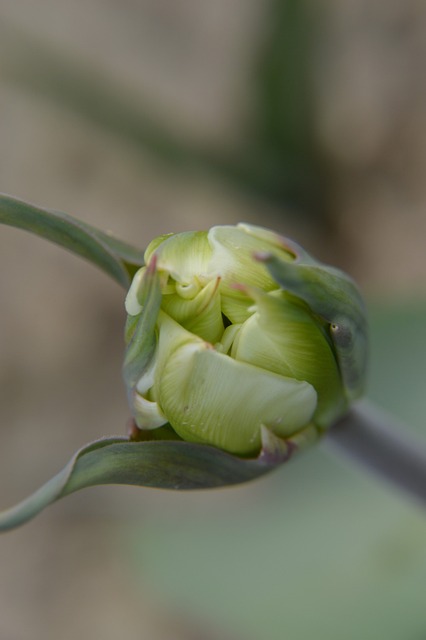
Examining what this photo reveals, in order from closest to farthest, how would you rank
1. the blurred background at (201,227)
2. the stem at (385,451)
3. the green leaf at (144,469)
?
the green leaf at (144,469), the stem at (385,451), the blurred background at (201,227)

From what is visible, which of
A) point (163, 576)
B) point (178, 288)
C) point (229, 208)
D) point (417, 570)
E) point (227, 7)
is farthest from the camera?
point (227, 7)

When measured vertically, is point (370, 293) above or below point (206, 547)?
above

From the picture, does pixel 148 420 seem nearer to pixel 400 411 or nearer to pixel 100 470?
pixel 100 470

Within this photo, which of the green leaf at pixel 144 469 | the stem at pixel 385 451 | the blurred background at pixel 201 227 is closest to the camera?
the green leaf at pixel 144 469

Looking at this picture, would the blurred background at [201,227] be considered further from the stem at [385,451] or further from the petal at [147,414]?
the petal at [147,414]

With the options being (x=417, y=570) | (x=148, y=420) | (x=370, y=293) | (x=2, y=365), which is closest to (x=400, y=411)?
(x=417, y=570)

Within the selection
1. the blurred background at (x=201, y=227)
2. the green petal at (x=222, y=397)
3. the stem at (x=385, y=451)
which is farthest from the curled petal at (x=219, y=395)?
the blurred background at (x=201, y=227)

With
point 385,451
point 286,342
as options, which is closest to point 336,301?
point 286,342
